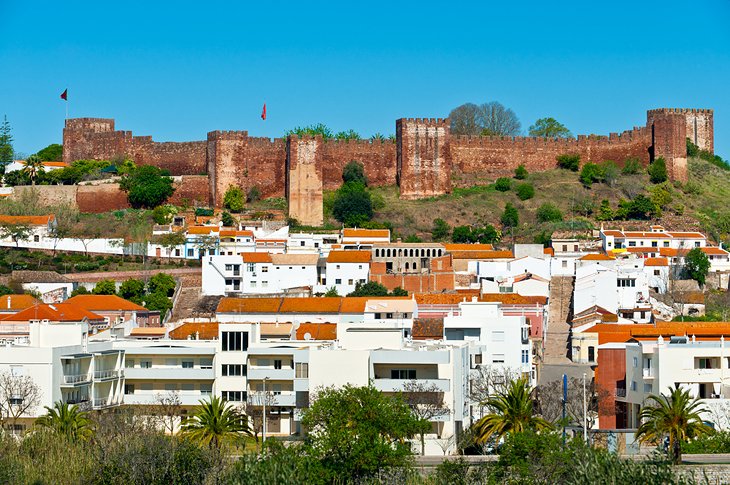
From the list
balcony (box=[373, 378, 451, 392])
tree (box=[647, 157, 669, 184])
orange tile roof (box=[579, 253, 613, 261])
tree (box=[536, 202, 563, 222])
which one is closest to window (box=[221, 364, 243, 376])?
balcony (box=[373, 378, 451, 392])

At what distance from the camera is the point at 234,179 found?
7419cm

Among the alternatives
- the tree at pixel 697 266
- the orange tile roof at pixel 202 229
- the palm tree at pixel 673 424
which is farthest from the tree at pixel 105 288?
the palm tree at pixel 673 424

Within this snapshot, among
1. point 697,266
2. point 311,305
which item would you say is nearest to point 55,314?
point 311,305

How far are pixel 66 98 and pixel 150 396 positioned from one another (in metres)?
42.3

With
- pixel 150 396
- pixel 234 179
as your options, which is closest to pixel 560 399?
pixel 150 396

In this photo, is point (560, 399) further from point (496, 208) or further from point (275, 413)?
point (496, 208)

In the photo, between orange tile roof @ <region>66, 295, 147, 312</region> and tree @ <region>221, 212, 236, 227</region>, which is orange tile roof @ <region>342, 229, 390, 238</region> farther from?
orange tile roof @ <region>66, 295, 147, 312</region>

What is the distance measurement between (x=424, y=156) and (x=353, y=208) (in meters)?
5.47

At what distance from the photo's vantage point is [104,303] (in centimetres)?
5469

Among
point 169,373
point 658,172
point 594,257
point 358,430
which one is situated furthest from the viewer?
point 658,172

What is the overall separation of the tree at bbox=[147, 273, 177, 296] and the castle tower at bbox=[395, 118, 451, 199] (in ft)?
55.2

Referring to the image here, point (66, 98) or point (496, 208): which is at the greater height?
point (66, 98)

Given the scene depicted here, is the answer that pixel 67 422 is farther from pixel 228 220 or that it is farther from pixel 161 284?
pixel 228 220

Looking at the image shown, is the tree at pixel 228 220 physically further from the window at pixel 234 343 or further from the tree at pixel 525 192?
the window at pixel 234 343
